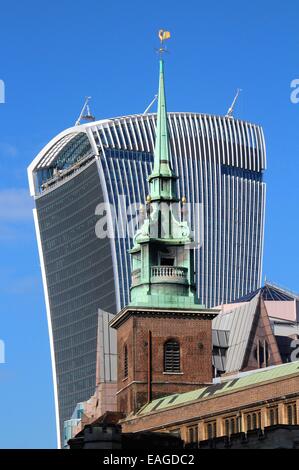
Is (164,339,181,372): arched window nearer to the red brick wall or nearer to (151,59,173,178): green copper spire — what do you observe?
the red brick wall

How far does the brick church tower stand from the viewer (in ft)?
407

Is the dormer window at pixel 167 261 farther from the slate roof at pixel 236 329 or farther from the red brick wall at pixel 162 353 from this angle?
the slate roof at pixel 236 329

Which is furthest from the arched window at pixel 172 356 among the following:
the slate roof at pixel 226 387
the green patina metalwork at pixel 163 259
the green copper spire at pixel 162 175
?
the green copper spire at pixel 162 175

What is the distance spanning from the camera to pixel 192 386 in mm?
123562

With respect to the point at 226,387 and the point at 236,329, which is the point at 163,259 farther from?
the point at 236,329

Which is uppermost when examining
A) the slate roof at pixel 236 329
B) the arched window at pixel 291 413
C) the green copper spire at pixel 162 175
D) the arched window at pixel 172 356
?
the green copper spire at pixel 162 175

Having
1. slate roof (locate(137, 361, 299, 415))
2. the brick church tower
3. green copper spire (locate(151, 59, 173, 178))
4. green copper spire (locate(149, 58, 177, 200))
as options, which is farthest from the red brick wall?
green copper spire (locate(151, 59, 173, 178))

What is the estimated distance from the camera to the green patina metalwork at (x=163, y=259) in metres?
125

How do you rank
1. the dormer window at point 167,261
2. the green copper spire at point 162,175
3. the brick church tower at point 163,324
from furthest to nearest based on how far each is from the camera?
the green copper spire at point 162,175
the dormer window at point 167,261
the brick church tower at point 163,324

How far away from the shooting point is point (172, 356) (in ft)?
409

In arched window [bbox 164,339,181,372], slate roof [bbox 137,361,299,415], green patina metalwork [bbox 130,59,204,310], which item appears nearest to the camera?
slate roof [bbox 137,361,299,415]

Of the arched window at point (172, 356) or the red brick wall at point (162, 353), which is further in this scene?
the arched window at point (172, 356)
